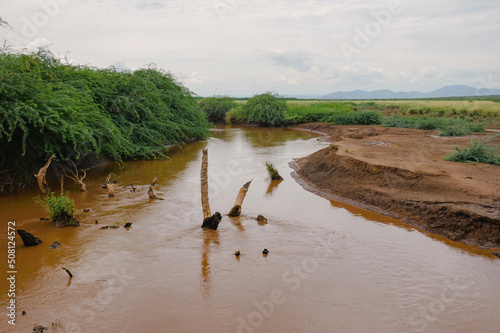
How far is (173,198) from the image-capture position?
31.9 feet

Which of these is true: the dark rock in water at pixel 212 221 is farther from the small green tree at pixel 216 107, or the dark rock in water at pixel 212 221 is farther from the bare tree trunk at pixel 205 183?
the small green tree at pixel 216 107

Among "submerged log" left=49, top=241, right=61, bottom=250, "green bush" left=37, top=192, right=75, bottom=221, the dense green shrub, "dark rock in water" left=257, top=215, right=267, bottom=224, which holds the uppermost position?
the dense green shrub

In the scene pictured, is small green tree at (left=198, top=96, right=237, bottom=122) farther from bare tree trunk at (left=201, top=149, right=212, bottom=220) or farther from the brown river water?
bare tree trunk at (left=201, top=149, right=212, bottom=220)

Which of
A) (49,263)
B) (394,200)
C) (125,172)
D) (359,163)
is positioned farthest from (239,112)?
(49,263)

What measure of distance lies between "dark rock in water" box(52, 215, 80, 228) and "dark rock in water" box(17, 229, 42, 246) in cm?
80

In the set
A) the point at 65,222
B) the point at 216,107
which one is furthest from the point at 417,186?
the point at 216,107

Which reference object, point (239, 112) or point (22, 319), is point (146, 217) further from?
point (239, 112)

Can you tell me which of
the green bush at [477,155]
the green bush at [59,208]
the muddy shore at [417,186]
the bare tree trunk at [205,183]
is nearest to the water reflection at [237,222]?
the bare tree trunk at [205,183]

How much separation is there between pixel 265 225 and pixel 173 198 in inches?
114

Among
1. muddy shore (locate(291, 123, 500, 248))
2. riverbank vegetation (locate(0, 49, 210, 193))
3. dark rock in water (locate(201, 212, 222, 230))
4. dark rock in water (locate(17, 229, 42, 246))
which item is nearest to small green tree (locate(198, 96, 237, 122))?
riverbank vegetation (locate(0, 49, 210, 193))

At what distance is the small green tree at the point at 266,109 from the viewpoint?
3183 cm

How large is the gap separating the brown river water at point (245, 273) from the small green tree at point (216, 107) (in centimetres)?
2796

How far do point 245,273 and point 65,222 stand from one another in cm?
383

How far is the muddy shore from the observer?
7008 mm
